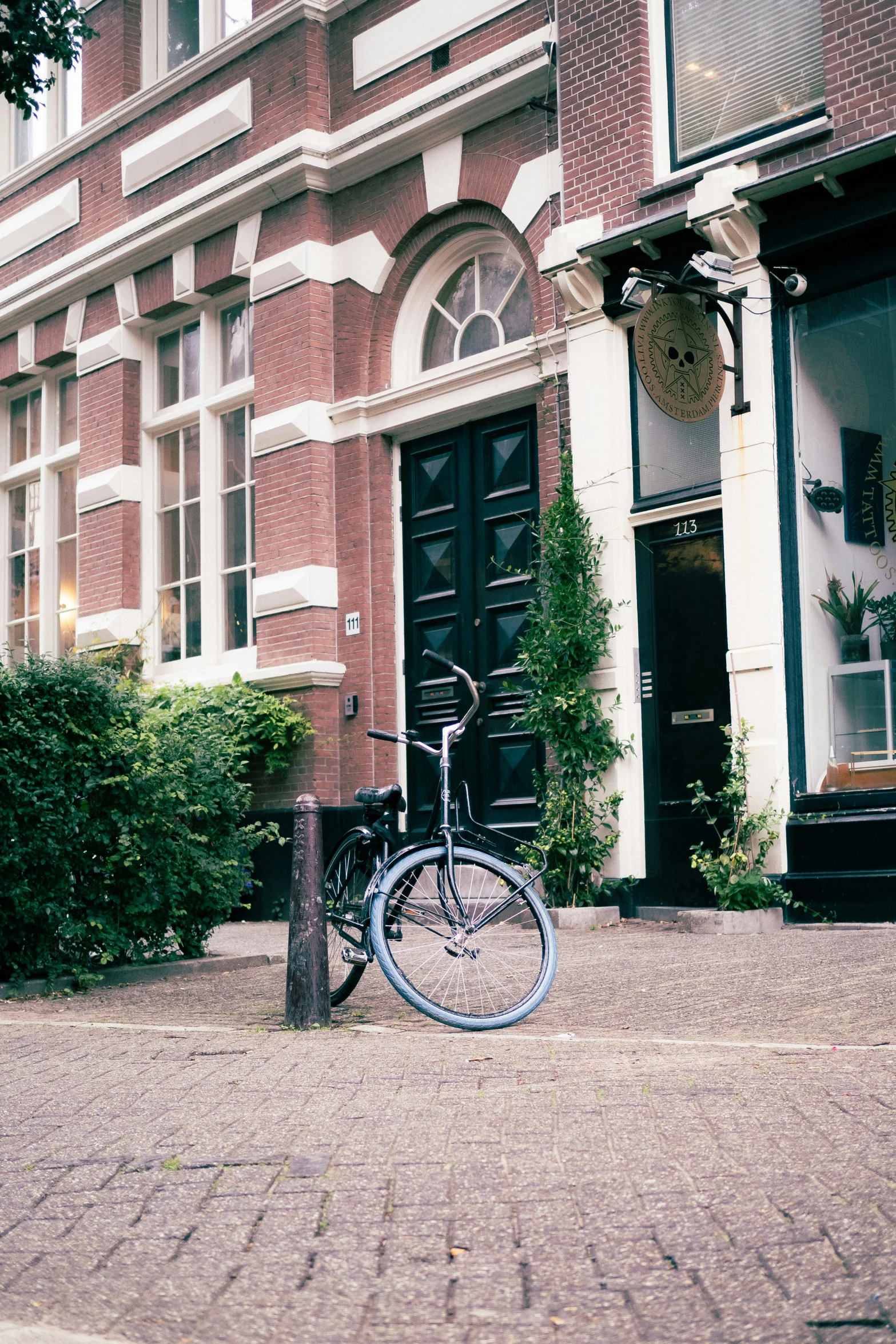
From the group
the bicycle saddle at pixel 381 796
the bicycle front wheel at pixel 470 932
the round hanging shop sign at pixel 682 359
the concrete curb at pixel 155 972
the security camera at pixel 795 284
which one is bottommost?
the concrete curb at pixel 155 972

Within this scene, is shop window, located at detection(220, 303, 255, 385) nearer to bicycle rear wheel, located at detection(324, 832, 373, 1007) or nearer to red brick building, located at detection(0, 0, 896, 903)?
red brick building, located at detection(0, 0, 896, 903)

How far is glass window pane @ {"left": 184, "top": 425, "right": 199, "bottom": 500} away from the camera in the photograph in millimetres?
13984

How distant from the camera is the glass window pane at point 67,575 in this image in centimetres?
1562

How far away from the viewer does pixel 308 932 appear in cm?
554

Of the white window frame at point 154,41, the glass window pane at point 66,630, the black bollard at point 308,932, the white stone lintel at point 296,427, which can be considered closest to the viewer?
the black bollard at point 308,932

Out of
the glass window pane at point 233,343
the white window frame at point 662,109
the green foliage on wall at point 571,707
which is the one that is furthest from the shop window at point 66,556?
the white window frame at point 662,109

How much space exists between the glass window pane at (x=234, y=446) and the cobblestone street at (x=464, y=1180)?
27.7 feet

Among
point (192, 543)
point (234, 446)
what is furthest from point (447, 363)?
point (192, 543)

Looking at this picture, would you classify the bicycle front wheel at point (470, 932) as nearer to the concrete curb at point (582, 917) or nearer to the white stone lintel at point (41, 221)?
the concrete curb at point (582, 917)

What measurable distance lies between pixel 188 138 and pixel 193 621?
4607mm

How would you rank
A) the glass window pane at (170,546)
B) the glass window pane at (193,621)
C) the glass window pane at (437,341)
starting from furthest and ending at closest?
the glass window pane at (170,546), the glass window pane at (193,621), the glass window pane at (437,341)

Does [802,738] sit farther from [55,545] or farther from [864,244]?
[55,545]

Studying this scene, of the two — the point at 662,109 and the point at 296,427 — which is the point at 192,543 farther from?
the point at 662,109

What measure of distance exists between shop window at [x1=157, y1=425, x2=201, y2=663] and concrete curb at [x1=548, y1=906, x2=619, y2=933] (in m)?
5.83
